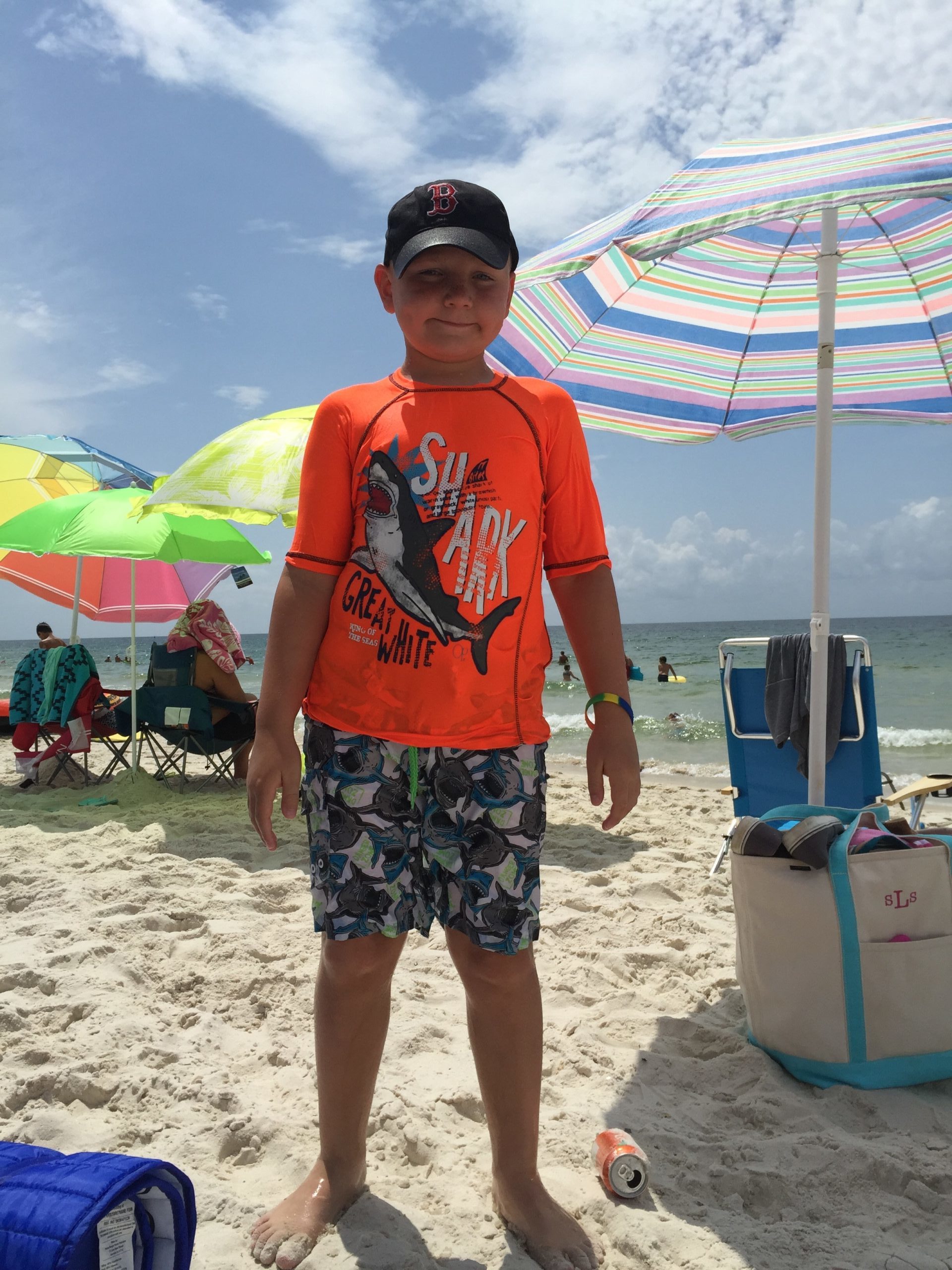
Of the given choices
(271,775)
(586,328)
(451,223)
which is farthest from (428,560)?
(586,328)

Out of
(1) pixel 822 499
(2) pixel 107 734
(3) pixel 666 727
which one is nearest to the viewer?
(1) pixel 822 499

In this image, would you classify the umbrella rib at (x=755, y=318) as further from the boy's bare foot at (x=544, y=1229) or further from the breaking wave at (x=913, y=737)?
the breaking wave at (x=913, y=737)

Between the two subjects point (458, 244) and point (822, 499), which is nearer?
point (458, 244)

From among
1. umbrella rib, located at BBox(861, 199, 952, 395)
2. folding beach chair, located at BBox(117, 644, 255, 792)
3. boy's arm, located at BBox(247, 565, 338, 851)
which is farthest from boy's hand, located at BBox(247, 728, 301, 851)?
folding beach chair, located at BBox(117, 644, 255, 792)

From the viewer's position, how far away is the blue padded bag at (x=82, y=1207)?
1.02 metres

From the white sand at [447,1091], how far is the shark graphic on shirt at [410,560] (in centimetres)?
112

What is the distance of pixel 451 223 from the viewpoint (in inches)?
62.4

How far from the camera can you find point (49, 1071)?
217 centimetres

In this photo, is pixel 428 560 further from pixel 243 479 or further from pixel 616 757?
pixel 243 479

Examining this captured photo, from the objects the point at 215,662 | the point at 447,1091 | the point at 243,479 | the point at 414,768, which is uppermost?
the point at 243,479

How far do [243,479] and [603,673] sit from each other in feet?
13.6

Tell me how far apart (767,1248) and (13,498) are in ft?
28.5

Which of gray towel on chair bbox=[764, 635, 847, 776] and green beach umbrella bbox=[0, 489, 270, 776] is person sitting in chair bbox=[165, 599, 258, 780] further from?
gray towel on chair bbox=[764, 635, 847, 776]

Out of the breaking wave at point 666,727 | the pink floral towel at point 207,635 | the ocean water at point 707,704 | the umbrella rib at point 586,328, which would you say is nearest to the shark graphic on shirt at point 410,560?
the umbrella rib at point 586,328
